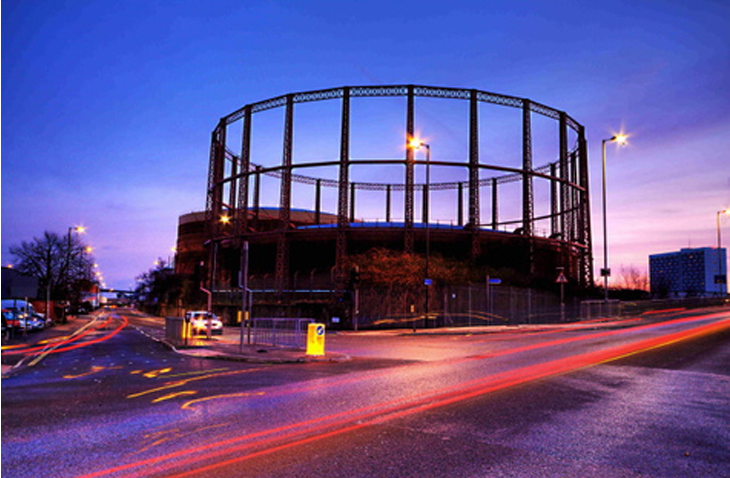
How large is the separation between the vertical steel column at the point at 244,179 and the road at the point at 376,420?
42.6 metres

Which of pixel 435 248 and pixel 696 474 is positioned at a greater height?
pixel 435 248

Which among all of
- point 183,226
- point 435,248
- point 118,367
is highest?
point 183,226

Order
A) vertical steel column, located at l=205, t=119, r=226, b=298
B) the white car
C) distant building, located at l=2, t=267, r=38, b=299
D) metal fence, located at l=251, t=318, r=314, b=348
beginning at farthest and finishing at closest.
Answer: vertical steel column, located at l=205, t=119, r=226, b=298 → the white car → metal fence, located at l=251, t=318, r=314, b=348 → distant building, located at l=2, t=267, r=38, b=299

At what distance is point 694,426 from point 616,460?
8.35 ft

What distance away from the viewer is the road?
18.6 feet

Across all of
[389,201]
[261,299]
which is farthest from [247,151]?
[389,201]

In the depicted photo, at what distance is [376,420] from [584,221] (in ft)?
190

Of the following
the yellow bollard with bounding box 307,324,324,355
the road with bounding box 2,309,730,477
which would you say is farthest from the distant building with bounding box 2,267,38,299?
the yellow bollard with bounding box 307,324,324,355

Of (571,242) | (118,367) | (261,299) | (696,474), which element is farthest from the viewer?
(571,242)

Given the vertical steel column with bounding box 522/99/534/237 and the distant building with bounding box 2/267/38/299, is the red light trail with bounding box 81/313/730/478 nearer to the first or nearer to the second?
the distant building with bounding box 2/267/38/299

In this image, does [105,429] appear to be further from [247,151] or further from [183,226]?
[183,226]

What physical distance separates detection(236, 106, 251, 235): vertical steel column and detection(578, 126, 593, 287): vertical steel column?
3583cm

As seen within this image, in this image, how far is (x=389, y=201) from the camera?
81.6 metres

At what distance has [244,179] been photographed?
58.5 meters
